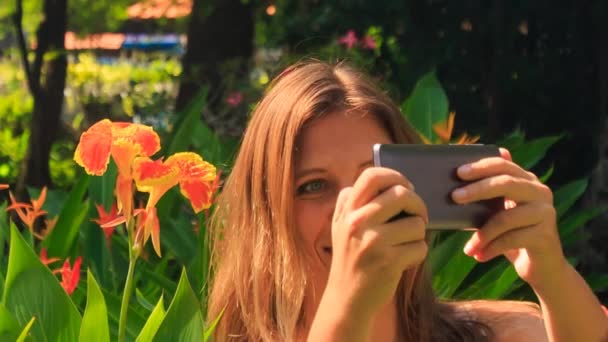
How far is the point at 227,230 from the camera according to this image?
2.04 metres

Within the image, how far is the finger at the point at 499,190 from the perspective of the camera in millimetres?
1400

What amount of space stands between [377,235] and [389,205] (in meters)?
0.04

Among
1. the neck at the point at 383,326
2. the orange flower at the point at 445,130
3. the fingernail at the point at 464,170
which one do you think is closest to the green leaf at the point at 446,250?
the orange flower at the point at 445,130

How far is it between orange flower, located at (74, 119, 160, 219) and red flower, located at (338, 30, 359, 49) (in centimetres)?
407

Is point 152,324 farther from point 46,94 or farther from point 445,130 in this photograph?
point 46,94

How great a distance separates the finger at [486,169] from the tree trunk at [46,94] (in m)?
Result: 3.99

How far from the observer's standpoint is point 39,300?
80.9 inches

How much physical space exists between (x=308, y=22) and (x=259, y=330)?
4438 mm

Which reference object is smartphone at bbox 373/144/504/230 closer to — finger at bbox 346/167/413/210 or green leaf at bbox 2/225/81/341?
finger at bbox 346/167/413/210

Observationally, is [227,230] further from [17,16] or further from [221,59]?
[221,59]

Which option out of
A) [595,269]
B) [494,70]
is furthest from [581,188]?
[494,70]

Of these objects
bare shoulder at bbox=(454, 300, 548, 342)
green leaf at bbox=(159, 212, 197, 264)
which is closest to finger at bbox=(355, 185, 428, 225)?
bare shoulder at bbox=(454, 300, 548, 342)

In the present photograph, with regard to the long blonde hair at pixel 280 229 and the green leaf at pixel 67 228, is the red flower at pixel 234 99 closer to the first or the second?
the green leaf at pixel 67 228

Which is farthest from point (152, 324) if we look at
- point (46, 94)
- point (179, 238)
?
point (46, 94)
